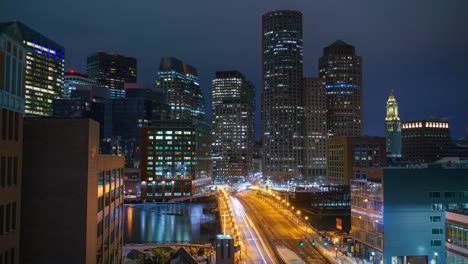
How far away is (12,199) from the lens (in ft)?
91.9

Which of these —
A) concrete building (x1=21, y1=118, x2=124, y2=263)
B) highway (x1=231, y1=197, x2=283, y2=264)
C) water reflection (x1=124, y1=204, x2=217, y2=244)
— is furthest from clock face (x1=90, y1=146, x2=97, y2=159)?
water reflection (x1=124, y1=204, x2=217, y2=244)

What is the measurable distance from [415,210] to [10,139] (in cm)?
5444

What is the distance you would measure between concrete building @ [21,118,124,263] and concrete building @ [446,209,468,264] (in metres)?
40.4

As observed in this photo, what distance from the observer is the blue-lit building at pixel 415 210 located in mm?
64250

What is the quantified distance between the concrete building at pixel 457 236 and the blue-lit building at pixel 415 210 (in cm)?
796

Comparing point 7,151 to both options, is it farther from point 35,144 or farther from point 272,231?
point 272,231

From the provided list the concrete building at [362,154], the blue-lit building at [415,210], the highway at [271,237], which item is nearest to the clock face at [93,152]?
the highway at [271,237]

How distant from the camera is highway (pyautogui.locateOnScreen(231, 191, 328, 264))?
7156cm

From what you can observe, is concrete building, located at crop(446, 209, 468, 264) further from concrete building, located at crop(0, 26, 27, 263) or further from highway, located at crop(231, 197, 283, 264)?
concrete building, located at crop(0, 26, 27, 263)

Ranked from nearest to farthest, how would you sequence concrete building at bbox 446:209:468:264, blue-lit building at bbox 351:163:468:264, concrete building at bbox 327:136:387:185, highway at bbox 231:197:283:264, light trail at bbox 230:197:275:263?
concrete building at bbox 446:209:468:264
blue-lit building at bbox 351:163:468:264
highway at bbox 231:197:283:264
light trail at bbox 230:197:275:263
concrete building at bbox 327:136:387:185

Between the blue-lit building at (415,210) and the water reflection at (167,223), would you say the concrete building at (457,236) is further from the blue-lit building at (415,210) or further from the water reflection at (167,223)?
the water reflection at (167,223)

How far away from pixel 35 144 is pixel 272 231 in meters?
68.7

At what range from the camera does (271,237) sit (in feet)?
289

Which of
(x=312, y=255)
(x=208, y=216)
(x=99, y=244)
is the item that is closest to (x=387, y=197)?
(x=312, y=255)
